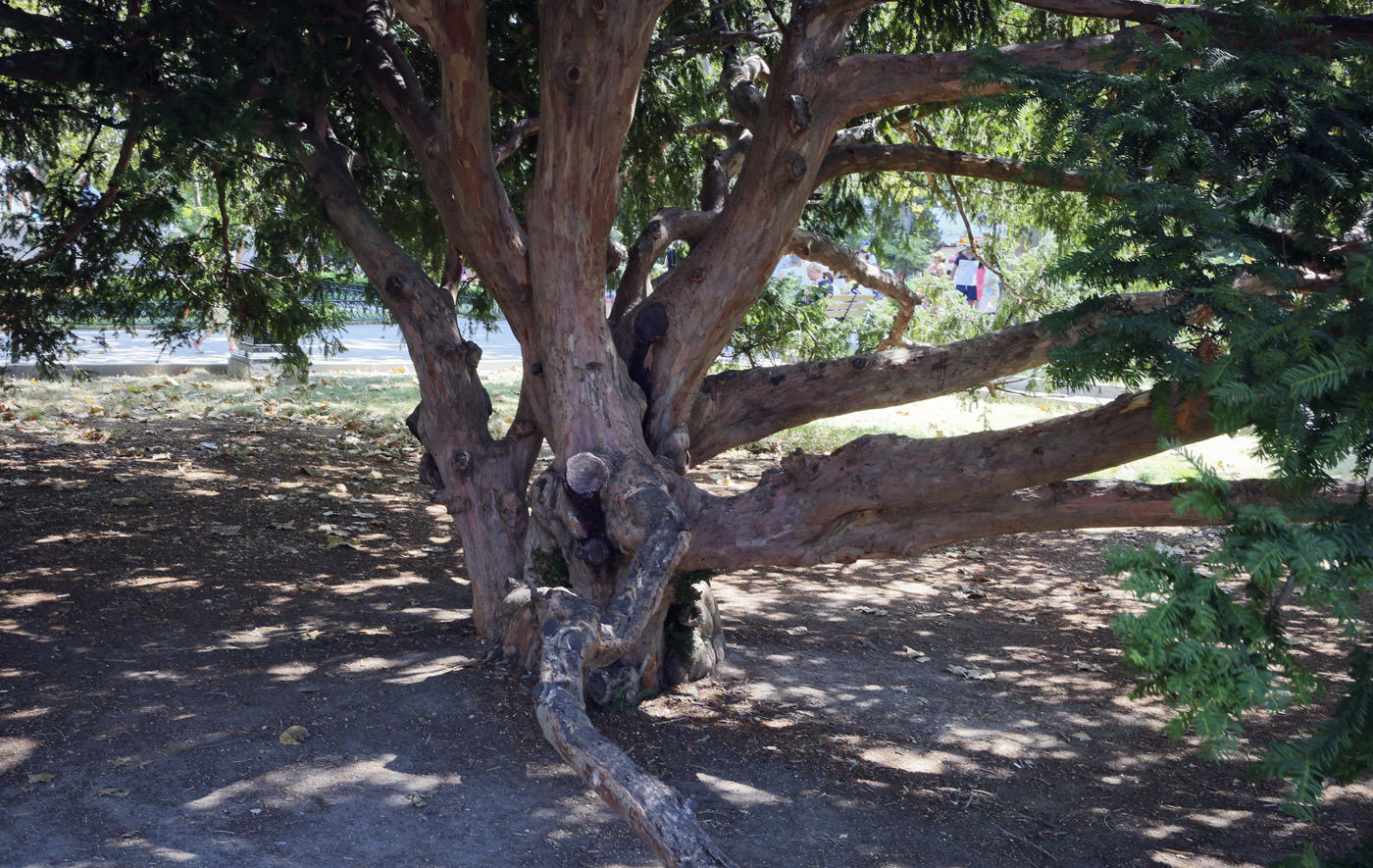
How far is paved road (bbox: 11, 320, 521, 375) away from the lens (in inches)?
603

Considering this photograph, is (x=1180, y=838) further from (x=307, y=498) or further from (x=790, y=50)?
(x=307, y=498)

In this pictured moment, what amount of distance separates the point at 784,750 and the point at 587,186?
279cm

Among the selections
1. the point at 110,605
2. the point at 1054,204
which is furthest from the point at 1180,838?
the point at 110,605

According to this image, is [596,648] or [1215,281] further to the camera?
[596,648]

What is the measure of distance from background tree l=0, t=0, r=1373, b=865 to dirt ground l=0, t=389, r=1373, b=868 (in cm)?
72

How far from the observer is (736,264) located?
17.7 ft

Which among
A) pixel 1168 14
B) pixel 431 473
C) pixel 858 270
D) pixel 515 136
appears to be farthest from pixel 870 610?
pixel 1168 14

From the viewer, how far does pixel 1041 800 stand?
172 inches

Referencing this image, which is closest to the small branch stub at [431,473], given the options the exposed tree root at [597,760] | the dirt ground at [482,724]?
the dirt ground at [482,724]

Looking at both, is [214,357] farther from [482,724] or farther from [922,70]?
[922,70]

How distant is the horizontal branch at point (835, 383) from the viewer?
587 centimetres

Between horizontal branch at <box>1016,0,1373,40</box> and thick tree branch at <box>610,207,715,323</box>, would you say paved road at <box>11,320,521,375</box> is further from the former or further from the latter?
horizontal branch at <box>1016,0,1373,40</box>

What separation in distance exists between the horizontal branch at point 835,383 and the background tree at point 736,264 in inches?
0.8

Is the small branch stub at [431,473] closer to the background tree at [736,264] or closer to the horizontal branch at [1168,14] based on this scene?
the background tree at [736,264]
